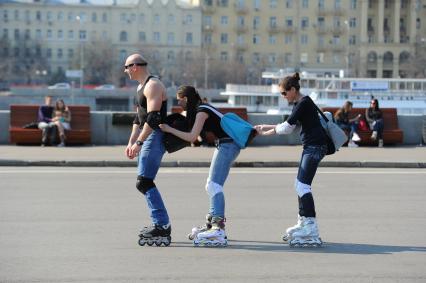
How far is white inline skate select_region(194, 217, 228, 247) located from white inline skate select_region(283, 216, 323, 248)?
0.80 metres

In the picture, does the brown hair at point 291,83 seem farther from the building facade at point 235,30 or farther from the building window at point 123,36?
the building window at point 123,36

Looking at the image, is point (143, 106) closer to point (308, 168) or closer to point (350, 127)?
point (308, 168)

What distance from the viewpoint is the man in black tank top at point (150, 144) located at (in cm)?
841

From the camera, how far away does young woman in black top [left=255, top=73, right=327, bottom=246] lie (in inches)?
345

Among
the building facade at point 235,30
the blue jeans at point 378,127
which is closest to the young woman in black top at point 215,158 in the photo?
the blue jeans at point 378,127

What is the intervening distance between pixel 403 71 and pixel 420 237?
104 meters

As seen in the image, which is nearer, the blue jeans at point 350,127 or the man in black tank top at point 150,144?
the man in black tank top at point 150,144

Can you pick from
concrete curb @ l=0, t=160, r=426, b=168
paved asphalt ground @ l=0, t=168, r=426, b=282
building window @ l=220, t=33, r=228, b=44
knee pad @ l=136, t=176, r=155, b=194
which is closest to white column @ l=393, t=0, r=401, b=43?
building window @ l=220, t=33, r=228, b=44

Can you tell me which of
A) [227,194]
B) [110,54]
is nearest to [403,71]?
[110,54]

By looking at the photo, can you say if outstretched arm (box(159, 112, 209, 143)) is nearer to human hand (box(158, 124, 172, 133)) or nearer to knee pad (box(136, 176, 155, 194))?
human hand (box(158, 124, 172, 133))

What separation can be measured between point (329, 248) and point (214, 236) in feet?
4.29

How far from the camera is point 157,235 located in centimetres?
862

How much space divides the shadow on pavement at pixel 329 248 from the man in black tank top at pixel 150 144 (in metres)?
0.35

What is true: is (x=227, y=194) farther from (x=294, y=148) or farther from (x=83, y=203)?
(x=294, y=148)
